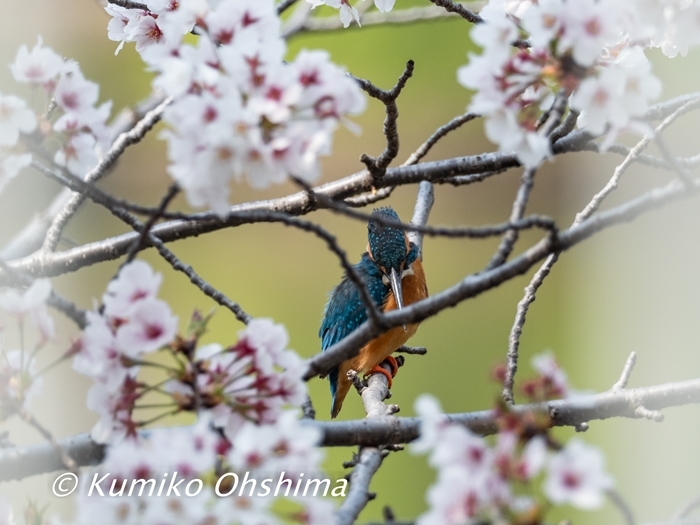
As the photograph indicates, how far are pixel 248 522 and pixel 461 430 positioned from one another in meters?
0.17

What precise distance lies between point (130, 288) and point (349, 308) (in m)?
1.39

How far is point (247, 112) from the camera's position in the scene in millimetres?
522

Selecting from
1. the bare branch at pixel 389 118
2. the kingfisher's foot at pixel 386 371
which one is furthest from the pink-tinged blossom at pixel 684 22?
the kingfisher's foot at pixel 386 371

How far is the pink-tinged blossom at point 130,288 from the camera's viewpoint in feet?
1.98

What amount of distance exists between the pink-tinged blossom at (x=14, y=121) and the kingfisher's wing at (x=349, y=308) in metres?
1.35

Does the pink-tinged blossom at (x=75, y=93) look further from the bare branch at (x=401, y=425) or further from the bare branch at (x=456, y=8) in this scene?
the bare branch at (x=456, y=8)

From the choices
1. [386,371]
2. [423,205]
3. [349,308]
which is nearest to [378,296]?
[349,308]

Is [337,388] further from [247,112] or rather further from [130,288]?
[247,112]

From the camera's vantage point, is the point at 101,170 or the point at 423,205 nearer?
the point at 101,170

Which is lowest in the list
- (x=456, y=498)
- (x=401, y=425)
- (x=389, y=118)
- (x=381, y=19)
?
(x=456, y=498)

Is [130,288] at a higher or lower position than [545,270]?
lower

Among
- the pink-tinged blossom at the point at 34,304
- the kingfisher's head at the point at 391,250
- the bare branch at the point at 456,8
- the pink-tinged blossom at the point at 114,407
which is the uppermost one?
the kingfisher's head at the point at 391,250

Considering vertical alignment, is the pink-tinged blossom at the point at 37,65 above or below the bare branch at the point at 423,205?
below

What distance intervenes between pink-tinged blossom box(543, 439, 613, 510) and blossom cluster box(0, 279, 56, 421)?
0.42m
